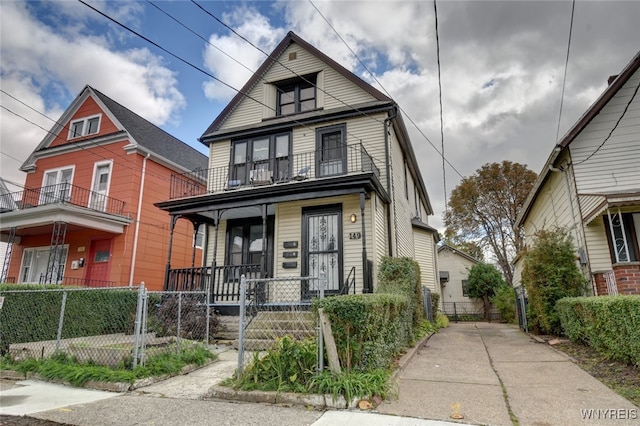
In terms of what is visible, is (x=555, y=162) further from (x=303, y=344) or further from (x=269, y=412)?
(x=269, y=412)

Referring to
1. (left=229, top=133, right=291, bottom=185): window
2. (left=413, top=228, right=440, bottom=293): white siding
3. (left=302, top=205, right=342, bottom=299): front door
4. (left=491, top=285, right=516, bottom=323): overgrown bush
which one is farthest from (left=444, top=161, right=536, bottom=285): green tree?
(left=229, top=133, right=291, bottom=185): window

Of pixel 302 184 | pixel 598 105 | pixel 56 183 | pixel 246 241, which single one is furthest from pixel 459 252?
pixel 56 183

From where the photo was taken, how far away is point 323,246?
9953 millimetres

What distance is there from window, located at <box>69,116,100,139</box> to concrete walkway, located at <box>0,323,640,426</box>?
1335 centimetres

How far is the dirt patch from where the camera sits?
416 cm

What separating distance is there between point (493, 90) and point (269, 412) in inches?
511

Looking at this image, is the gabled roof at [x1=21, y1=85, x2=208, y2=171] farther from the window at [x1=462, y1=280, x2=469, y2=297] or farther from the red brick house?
the window at [x1=462, y1=280, x2=469, y2=297]

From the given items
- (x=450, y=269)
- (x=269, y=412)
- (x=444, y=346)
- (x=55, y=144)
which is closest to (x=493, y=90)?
(x=444, y=346)

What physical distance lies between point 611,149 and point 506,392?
8.13m

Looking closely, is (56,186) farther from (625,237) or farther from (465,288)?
(465,288)

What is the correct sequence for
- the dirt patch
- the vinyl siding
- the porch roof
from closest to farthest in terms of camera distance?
the dirt patch, the porch roof, the vinyl siding

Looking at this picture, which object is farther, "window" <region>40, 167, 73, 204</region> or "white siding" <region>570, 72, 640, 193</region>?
"window" <region>40, 167, 73, 204</region>

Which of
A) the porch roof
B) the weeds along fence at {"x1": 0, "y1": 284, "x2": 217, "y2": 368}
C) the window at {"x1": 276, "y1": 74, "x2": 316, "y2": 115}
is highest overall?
the window at {"x1": 276, "y1": 74, "x2": 316, "y2": 115}

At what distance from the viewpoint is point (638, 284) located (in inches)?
299
